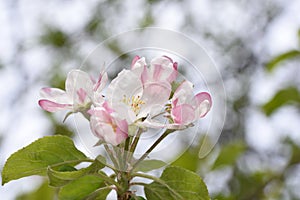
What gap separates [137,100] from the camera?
2.49 ft

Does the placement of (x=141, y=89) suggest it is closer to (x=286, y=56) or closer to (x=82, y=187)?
(x=82, y=187)

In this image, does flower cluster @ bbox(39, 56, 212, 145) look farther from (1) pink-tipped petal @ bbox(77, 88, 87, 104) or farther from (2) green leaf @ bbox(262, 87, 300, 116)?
(2) green leaf @ bbox(262, 87, 300, 116)

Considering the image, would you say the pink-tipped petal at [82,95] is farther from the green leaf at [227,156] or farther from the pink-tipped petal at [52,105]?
the green leaf at [227,156]

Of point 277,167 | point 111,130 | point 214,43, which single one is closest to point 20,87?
point 214,43

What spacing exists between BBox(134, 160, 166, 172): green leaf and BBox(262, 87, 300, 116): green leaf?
4.83 feet

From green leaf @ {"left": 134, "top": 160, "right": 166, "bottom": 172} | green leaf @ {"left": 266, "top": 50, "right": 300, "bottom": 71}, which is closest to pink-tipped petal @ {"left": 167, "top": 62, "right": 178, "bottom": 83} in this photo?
green leaf @ {"left": 134, "top": 160, "right": 166, "bottom": 172}

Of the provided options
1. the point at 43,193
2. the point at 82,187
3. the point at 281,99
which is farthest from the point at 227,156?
the point at 82,187

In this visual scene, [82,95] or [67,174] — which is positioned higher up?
[82,95]

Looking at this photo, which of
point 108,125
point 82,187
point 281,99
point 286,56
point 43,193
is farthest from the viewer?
point 286,56

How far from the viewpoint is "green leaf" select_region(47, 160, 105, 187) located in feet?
2.40

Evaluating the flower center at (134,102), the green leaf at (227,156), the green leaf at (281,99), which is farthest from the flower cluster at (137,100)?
the green leaf at (281,99)

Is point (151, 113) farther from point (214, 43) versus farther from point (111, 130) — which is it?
point (214, 43)

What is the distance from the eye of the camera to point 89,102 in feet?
2.51

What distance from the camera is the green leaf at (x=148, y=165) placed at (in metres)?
0.77
